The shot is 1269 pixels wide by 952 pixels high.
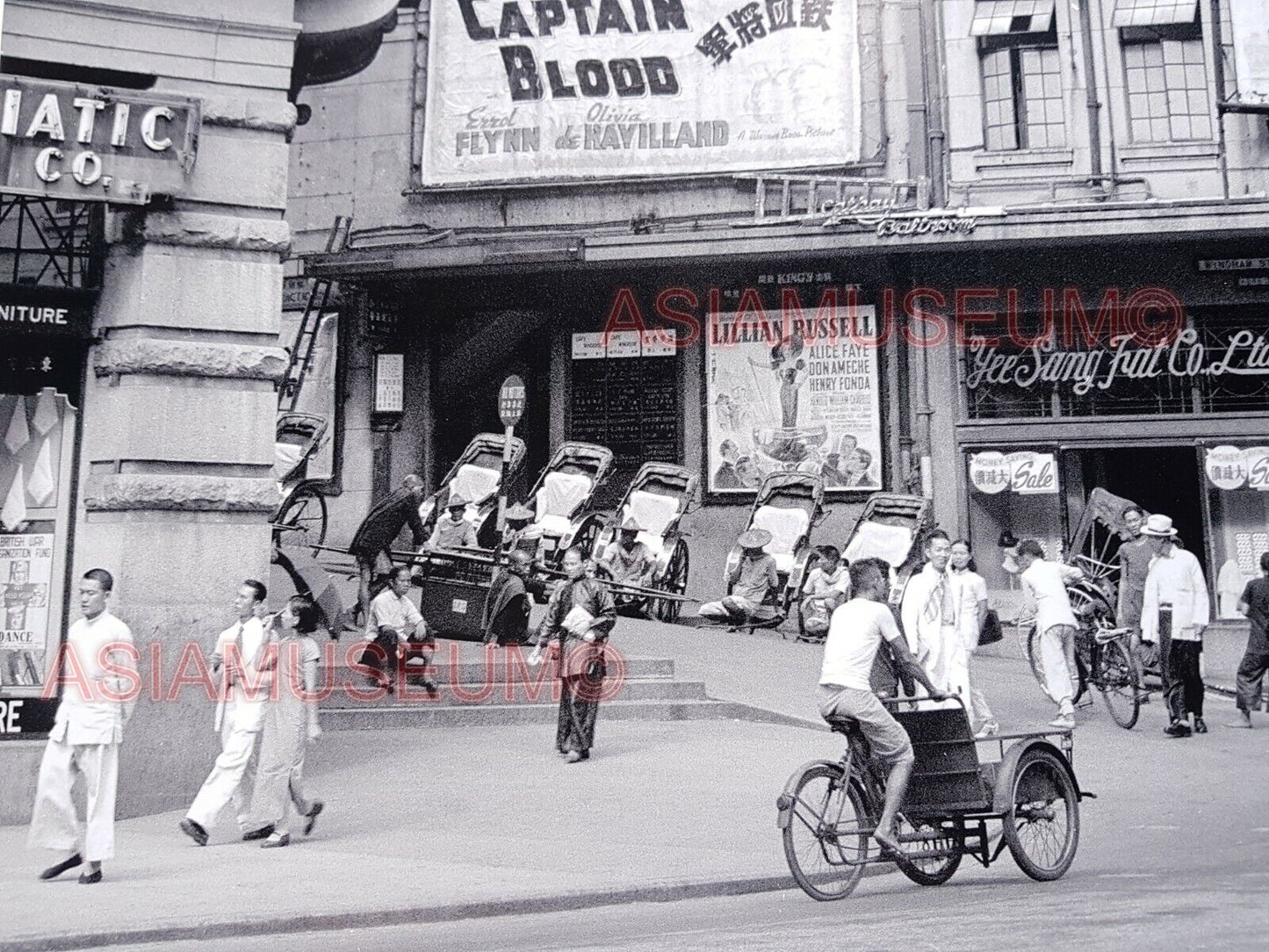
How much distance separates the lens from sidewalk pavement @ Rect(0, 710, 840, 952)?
6.85 meters

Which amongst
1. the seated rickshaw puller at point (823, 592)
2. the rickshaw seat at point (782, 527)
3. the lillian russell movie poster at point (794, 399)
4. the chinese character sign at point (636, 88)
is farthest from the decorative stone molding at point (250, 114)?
the lillian russell movie poster at point (794, 399)

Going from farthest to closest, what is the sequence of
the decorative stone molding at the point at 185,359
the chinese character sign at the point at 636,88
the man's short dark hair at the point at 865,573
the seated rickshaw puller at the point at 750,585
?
the chinese character sign at the point at 636,88 < the seated rickshaw puller at the point at 750,585 < the decorative stone molding at the point at 185,359 < the man's short dark hair at the point at 865,573

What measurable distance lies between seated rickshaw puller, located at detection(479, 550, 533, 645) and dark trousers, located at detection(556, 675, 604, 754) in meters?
2.94

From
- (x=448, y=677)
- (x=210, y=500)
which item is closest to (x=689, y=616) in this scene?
(x=448, y=677)

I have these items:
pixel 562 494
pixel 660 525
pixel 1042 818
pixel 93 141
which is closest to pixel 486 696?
pixel 660 525

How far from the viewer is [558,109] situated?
21.0 m

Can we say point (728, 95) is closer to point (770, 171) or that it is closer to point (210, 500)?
point (770, 171)

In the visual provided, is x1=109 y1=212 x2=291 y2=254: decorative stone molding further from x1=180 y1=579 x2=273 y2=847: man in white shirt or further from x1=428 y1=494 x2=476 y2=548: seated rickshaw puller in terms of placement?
x1=428 y1=494 x2=476 y2=548: seated rickshaw puller

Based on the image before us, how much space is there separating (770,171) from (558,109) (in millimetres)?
3576

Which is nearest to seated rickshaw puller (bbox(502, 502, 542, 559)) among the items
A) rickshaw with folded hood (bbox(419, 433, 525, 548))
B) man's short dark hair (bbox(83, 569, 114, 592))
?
Answer: rickshaw with folded hood (bbox(419, 433, 525, 548))

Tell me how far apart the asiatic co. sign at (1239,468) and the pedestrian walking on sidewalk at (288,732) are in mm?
13983

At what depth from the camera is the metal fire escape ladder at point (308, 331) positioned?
2127 cm

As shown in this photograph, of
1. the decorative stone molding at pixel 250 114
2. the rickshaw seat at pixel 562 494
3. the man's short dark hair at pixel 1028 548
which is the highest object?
the decorative stone molding at pixel 250 114

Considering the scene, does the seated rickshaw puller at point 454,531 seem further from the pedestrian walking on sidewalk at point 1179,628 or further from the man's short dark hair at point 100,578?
the man's short dark hair at point 100,578
